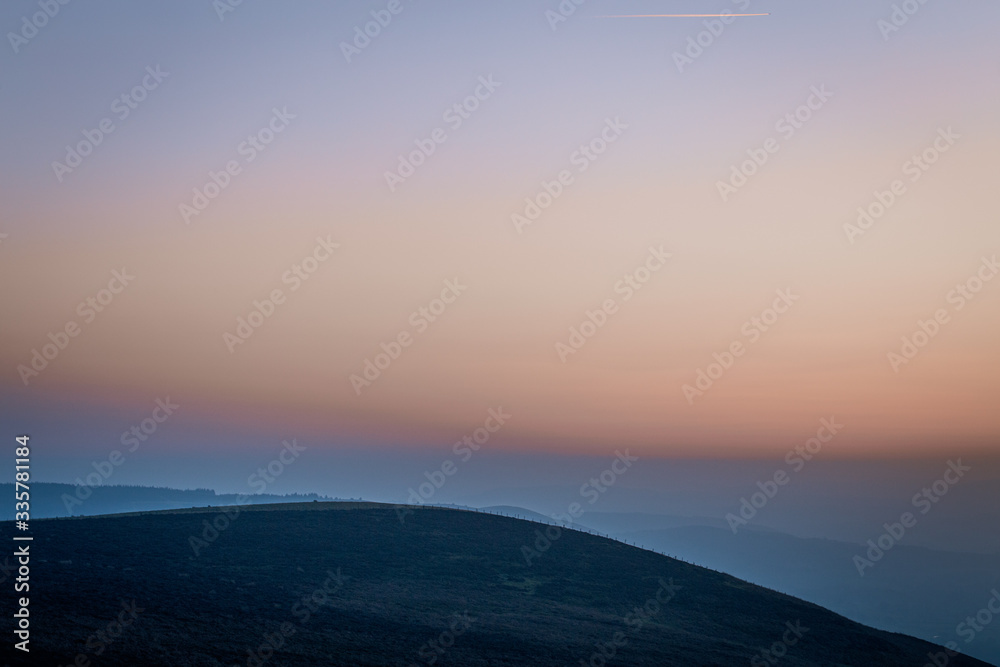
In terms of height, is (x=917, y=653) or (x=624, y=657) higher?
(x=917, y=653)

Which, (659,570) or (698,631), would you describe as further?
(659,570)

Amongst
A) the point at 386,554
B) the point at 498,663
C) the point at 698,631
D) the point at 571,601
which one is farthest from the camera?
the point at 386,554

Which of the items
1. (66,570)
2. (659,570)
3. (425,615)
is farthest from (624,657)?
(66,570)

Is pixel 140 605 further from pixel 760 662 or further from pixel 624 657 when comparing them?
pixel 760 662

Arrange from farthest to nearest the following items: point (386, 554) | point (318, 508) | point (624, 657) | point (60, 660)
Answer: point (318, 508) < point (386, 554) < point (624, 657) < point (60, 660)

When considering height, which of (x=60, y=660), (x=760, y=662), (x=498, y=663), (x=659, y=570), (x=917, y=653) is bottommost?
(x=60, y=660)

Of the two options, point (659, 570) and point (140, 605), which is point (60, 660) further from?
point (659, 570)

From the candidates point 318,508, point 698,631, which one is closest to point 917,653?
point 698,631
